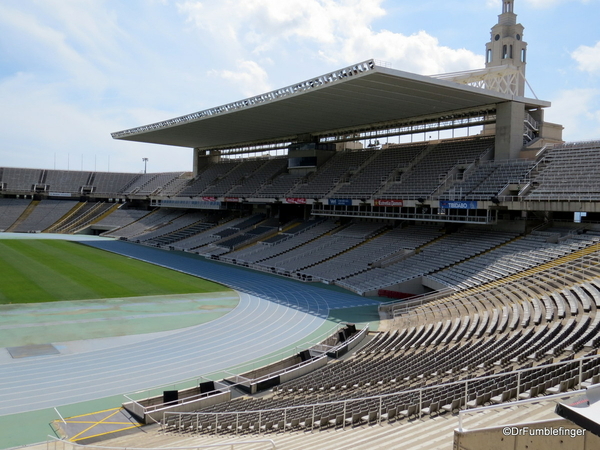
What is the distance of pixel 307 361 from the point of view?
1667cm

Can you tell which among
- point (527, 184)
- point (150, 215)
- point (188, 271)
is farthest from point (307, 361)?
point (150, 215)

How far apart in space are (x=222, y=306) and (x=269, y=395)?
1161cm

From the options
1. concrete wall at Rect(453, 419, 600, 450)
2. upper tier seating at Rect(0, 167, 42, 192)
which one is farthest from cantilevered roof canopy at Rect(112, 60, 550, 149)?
upper tier seating at Rect(0, 167, 42, 192)

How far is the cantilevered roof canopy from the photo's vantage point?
29031 mm

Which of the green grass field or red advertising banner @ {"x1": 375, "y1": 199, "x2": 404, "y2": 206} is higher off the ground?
red advertising banner @ {"x1": 375, "y1": 199, "x2": 404, "y2": 206}

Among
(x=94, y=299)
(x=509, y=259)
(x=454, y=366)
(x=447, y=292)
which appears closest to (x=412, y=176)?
(x=509, y=259)

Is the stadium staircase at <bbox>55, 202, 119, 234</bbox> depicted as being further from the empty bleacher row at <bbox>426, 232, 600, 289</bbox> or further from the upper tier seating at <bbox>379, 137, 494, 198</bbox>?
the empty bleacher row at <bbox>426, 232, 600, 289</bbox>

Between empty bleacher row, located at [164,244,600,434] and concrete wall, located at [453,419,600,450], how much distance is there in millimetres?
2227

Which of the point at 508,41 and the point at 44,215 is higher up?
the point at 508,41

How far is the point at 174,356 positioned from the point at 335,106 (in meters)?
23.3

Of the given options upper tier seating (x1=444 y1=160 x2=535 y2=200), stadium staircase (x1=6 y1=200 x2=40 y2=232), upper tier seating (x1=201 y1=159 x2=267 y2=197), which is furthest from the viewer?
stadium staircase (x1=6 y1=200 x2=40 y2=232)

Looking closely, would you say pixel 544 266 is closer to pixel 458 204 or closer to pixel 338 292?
pixel 458 204

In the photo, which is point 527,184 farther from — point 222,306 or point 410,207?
point 222,306

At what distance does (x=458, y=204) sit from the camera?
30.8m
